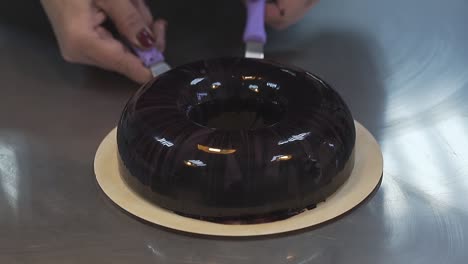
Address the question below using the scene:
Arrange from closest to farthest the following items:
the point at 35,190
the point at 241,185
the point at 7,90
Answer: the point at 241,185, the point at 35,190, the point at 7,90

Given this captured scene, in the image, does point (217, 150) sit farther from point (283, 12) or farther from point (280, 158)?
point (283, 12)

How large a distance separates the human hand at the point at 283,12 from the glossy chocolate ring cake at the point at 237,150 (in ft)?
0.95

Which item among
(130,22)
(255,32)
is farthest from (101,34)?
(255,32)

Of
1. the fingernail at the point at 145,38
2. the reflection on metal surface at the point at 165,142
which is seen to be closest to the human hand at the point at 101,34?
the fingernail at the point at 145,38

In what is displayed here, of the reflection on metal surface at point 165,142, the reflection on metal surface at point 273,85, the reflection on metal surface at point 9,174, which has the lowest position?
the reflection on metal surface at point 9,174

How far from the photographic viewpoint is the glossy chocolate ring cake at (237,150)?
2.14ft

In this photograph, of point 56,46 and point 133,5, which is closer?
point 133,5

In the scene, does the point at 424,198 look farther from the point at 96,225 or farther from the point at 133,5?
the point at 133,5

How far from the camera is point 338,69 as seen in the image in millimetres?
1006

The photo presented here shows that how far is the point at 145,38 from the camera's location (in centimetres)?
94

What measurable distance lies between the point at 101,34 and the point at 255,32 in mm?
211

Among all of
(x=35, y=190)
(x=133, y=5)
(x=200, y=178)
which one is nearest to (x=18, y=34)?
(x=133, y=5)

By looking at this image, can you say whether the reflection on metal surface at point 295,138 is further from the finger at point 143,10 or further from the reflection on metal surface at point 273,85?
the finger at point 143,10

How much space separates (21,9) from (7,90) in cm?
27
